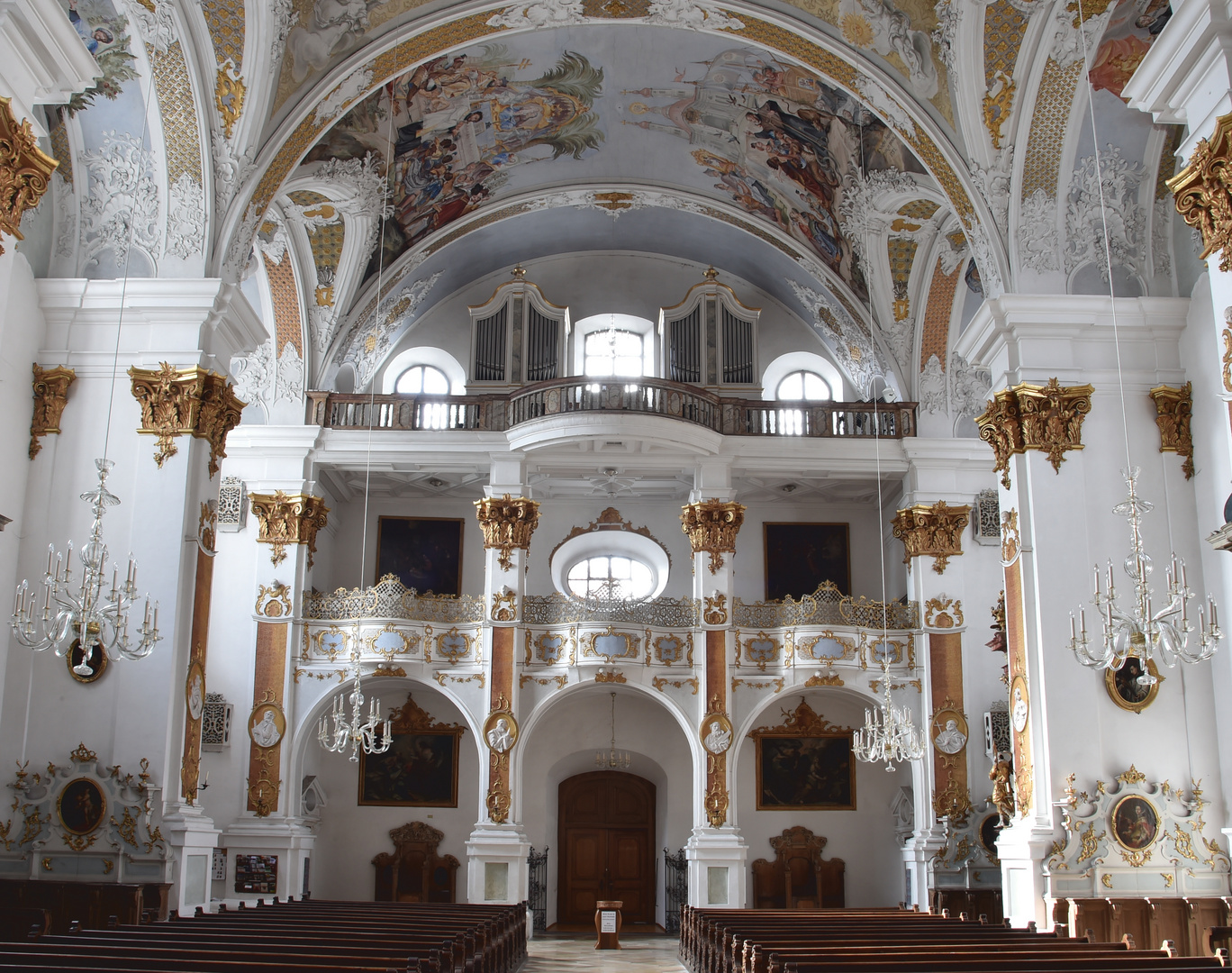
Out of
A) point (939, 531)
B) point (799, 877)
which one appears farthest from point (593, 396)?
point (799, 877)

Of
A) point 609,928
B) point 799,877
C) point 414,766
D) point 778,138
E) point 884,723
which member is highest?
point 778,138

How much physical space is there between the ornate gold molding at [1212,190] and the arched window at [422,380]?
16.3 meters

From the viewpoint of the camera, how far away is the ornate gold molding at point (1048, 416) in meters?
13.4

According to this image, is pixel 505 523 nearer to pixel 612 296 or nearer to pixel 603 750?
pixel 603 750

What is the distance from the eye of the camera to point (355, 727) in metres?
15.7

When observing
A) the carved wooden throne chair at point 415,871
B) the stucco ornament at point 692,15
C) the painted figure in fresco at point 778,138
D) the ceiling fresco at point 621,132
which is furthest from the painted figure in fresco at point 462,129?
the carved wooden throne chair at point 415,871

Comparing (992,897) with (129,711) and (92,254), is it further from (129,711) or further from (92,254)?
(92,254)

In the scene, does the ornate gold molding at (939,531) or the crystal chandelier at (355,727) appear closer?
the crystal chandelier at (355,727)

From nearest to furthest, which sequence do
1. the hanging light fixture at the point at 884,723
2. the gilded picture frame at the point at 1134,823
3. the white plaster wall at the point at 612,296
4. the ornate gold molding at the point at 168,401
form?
the gilded picture frame at the point at 1134,823
the ornate gold molding at the point at 168,401
the hanging light fixture at the point at 884,723
the white plaster wall at the point at 612,296

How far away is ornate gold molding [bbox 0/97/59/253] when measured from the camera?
8.20m

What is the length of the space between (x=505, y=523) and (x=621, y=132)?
21.9 ft

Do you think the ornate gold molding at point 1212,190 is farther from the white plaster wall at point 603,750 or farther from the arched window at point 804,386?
the white plaster wall at point 603,750

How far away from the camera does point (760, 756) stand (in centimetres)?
2239

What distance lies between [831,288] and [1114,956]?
1456cm
